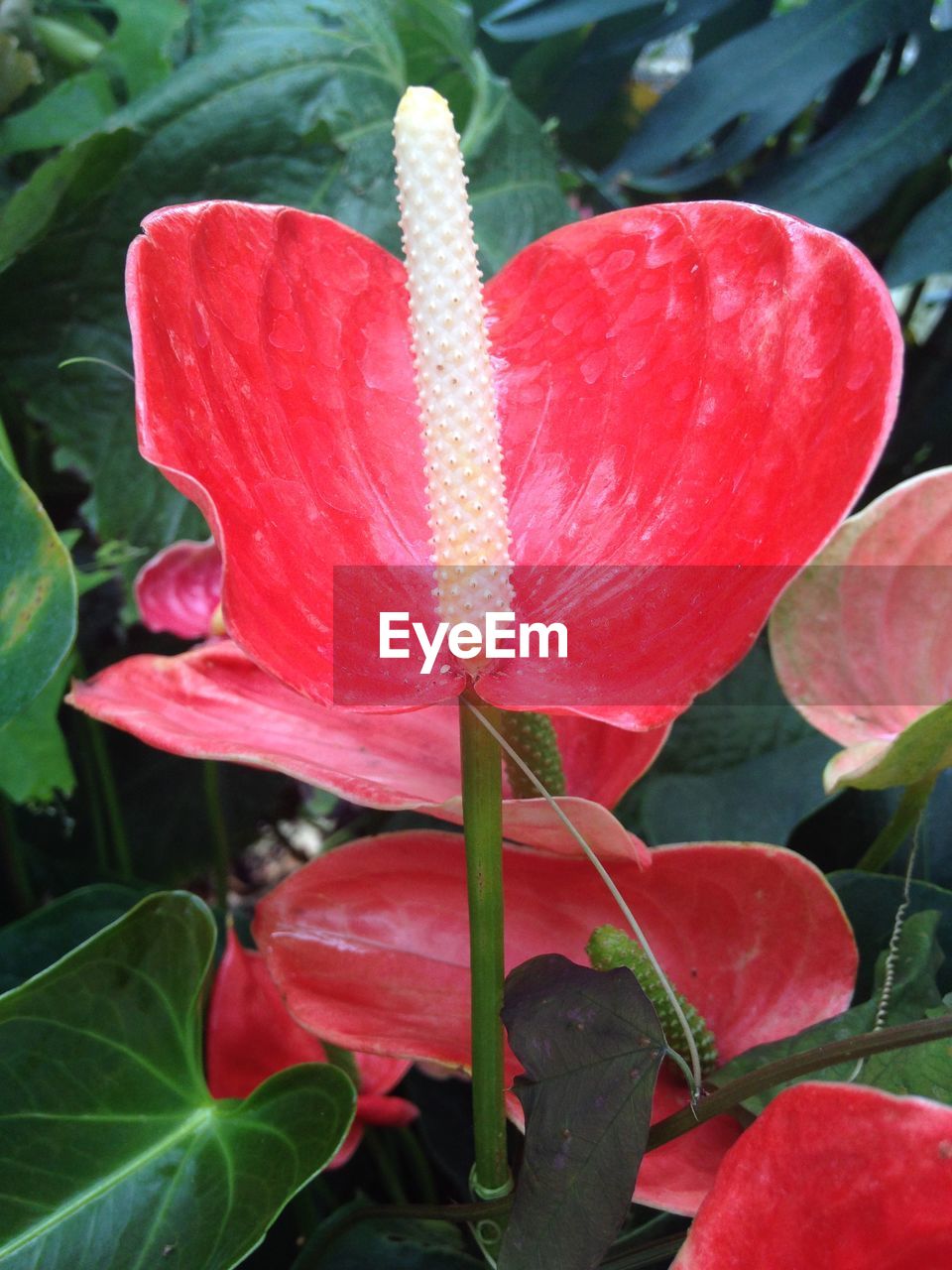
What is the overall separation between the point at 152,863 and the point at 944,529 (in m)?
0.61

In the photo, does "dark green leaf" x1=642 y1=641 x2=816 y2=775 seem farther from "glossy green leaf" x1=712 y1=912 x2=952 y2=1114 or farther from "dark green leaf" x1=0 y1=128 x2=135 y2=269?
"dark green leaf" x1=0 y1=128 x2=135 y2=269

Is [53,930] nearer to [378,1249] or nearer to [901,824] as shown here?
[378,1249]

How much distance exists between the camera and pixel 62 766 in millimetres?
548

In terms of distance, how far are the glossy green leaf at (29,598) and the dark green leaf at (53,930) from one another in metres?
0.18

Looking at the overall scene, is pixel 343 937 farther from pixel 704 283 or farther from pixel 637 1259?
pixel 704 283

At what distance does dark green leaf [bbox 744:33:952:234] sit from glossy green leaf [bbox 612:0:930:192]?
32 mm

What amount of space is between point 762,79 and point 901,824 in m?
0.55

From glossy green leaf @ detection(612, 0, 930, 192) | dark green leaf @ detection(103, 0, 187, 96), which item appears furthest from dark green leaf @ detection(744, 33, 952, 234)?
dark green leaf @ detection(103, 0, 187, 96)

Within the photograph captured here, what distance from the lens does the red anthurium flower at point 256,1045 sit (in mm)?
516

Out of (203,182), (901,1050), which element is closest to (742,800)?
(901,1050)

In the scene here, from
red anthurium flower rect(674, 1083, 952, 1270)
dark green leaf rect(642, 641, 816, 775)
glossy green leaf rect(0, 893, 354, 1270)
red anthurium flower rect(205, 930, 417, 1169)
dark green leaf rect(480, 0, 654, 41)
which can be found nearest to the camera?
red anthurium flower rect(674, 1083, 952, 1270)

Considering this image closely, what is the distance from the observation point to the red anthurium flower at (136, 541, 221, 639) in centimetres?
60

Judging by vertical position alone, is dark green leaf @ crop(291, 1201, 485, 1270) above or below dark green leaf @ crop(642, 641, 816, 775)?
below

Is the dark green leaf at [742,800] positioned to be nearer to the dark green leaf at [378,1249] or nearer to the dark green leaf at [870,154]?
the dark green leaf at [378,1249]
